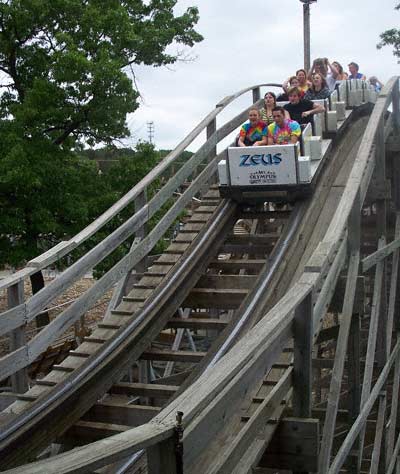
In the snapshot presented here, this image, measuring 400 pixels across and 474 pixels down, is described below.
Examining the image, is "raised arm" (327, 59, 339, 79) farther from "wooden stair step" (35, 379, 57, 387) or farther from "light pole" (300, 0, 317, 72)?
"wooden stair step" (35, 379, 57, 387)

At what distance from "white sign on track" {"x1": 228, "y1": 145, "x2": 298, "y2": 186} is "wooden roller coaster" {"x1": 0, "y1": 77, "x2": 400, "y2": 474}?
1.26 feet

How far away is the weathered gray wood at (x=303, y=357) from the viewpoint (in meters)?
4.23

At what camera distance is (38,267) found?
5613 millimetres

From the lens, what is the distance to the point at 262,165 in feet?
30.5


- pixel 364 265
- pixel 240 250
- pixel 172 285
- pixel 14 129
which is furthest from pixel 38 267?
pixel 14 129

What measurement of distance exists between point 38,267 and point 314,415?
3417 mm

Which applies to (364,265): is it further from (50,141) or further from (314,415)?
(50,141)

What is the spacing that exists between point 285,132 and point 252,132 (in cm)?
56

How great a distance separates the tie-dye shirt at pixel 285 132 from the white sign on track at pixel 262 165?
2.22 feet

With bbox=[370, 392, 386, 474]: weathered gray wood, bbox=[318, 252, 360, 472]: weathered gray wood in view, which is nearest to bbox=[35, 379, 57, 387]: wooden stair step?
bbox=[318, 252, 360, 472]: weathered gray wood

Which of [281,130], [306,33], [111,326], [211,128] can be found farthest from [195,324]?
[306,33]

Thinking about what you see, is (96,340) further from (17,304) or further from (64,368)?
(17,304)

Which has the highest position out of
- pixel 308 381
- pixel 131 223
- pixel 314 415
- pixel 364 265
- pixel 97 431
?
pixel 131 223

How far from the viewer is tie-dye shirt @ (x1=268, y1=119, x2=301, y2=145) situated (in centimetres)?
984
